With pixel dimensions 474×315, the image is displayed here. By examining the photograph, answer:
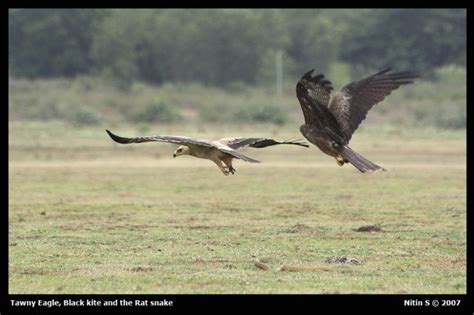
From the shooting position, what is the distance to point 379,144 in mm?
33219

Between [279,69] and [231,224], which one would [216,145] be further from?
[279,69]

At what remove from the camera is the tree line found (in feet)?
185

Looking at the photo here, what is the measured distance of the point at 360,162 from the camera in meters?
12.0

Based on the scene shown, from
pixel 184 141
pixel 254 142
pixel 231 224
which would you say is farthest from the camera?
pixel 231 224

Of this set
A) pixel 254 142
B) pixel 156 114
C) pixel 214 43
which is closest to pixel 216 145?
pixel 254 142

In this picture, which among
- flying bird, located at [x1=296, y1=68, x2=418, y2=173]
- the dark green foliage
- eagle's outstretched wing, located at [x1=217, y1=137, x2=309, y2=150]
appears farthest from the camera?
the dark green foliage

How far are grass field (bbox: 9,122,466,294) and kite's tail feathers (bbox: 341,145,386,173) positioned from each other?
3.17 ft

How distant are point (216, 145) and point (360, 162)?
149 centimetres

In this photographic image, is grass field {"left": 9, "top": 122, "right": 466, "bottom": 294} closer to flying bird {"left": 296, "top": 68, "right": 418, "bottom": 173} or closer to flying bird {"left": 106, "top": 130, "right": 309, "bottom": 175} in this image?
flying bird {"left": 106, "top": 130, "right": 309, "bottom": 175}

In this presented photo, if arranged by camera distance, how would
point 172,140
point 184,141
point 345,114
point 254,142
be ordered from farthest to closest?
point 345,114
point 254,142
point 184,141
point 172,140

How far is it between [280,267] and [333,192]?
356 inches

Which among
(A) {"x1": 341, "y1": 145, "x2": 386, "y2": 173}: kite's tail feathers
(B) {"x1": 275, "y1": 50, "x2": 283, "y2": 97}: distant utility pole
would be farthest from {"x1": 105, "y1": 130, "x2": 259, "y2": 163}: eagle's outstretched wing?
(B) {"x1": 275, "y1": 50, "x2": 283, "y2": 97}: distant utility pole
